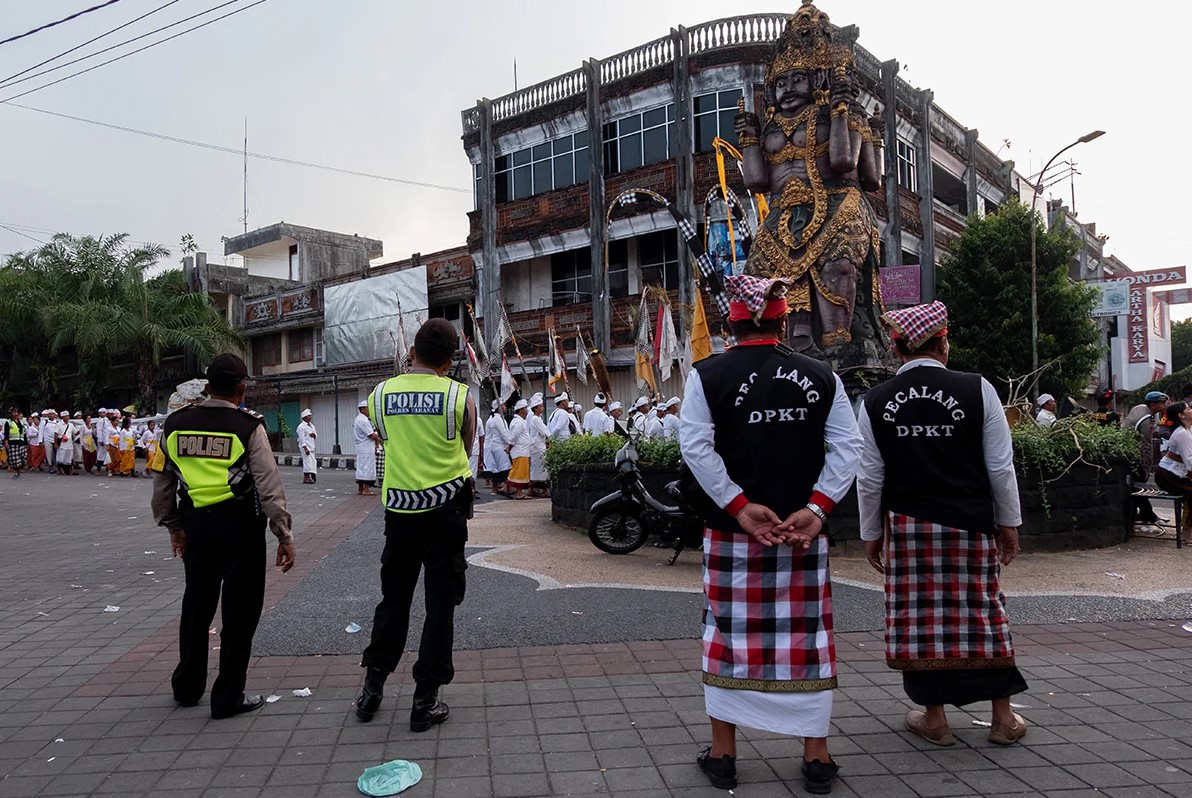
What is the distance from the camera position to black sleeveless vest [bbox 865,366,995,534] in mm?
3898

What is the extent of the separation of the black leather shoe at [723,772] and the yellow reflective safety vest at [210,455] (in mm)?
2693

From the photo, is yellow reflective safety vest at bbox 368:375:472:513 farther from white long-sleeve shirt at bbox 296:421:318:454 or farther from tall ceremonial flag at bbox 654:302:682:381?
white long-sleeve shirt at bbox 296:421:318:454

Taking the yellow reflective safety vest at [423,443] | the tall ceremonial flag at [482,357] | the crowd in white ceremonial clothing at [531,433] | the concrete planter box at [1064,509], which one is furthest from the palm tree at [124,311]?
the yellow reflective safety vest at [423,443]

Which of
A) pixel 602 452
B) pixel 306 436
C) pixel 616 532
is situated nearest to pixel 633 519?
pixel 616 532

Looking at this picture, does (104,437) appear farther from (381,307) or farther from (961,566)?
(961,566)

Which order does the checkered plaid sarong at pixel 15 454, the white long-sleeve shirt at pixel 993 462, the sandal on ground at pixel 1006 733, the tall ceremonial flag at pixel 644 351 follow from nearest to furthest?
the sandal on ground at pixel 1006 733 < the white long-sleeve shirt at pixel 993 462 < the tall ceremonial flag at pixel 644 351 < the checkered plaid sarong at pixel 15 454

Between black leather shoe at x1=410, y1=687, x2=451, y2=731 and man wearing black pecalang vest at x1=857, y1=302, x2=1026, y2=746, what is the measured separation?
209cm

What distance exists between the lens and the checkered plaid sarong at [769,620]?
340 centimetres

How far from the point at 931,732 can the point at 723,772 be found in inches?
41.7

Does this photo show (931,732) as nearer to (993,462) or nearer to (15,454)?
(993,462)

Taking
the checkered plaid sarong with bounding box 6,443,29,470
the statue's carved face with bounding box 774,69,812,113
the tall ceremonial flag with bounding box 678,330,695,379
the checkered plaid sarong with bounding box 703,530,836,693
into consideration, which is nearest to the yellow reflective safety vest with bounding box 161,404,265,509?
the checkered plaid sarong with bounding box 703,530,836,693

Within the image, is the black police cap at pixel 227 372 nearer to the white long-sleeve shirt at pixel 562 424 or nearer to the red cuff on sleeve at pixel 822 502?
the red cuff on sleeve at pixel 822 502

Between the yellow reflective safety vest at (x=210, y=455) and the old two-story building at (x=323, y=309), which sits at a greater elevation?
the old two-story building at (x=323, y=309)

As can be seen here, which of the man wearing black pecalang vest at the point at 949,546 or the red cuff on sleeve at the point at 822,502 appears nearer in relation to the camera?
the red cuff on sleeve at the point at 822,502
